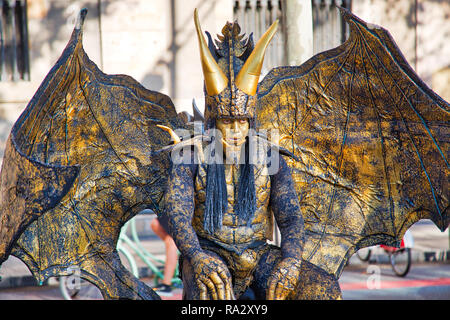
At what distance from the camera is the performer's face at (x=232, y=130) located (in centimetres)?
304

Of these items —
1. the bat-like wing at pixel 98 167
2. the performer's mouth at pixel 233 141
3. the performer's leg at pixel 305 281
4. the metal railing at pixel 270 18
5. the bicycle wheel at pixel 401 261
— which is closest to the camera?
the performer's leg at pixel 305 281

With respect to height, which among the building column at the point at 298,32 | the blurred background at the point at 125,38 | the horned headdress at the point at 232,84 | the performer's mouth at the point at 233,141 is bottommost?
the performer's mouth at the point at 233,141

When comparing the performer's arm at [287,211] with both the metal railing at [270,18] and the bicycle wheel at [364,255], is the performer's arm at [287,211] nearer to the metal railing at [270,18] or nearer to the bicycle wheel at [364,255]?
the bicycle wheel at [364,255]

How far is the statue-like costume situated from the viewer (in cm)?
302

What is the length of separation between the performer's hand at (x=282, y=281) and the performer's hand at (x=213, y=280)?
20 cm

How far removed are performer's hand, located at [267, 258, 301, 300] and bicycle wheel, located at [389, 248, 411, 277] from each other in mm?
4765

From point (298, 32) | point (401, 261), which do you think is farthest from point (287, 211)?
point (401, 261)

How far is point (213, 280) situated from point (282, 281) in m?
0.34

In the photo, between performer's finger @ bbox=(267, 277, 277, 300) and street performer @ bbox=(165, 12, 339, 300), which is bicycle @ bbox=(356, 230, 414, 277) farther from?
performer's finger @ bbox=(267, 277, 277, 300)

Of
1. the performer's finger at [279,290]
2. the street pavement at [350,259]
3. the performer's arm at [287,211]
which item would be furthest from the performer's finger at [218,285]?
the street pavement at [350,259]

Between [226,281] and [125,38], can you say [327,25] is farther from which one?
[226,281]

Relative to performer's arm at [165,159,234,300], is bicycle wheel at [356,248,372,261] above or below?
below

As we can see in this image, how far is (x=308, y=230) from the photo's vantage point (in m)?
3.60

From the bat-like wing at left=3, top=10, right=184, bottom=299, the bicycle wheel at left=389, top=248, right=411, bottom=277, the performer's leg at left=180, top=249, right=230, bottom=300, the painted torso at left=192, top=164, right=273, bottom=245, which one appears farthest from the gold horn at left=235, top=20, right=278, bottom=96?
the bicycle wheel at left=389, top=248, right=411, bottom=277
